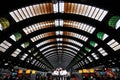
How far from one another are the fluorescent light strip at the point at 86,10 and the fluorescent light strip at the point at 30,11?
254 cm

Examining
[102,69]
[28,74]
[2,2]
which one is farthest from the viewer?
[28,74]

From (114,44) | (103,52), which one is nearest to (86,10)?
(114,44)

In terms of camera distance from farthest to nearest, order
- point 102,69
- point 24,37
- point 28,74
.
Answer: point 28,74 → point 102,69 → point 24,37

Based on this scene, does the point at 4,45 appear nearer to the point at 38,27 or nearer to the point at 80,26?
the point at 38,27

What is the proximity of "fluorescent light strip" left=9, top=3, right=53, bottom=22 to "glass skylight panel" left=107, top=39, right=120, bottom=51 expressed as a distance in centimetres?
1134

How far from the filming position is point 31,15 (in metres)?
25.8

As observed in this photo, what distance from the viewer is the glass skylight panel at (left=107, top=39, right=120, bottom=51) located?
29788 mm

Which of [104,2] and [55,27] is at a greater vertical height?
[55,27]

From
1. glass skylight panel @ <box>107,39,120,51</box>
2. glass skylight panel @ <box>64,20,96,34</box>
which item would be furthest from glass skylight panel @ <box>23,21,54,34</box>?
glass skylight panel @ <box>107,39,120,51</box>

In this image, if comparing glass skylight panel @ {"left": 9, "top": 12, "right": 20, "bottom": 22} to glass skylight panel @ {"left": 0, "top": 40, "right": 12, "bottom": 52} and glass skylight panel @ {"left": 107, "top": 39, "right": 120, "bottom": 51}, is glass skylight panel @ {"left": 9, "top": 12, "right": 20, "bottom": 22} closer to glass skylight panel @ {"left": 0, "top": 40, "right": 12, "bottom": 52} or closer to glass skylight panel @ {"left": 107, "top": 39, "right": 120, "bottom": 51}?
glass skylight panel @ {"left": 0, "top": 40, "right": 12, "bottom": 52}

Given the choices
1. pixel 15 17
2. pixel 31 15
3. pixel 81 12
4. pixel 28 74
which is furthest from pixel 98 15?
pixel 28 74

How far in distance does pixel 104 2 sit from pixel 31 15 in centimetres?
1052

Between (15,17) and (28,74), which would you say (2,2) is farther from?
(28,74)

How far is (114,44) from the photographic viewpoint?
3047cm
